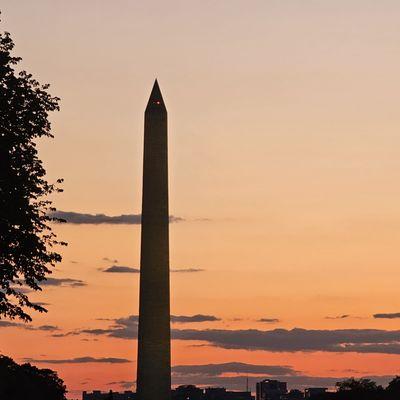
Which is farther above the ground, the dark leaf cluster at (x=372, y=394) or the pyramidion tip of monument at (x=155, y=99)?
the pyramidion tip of monument at (x=155, y=99)

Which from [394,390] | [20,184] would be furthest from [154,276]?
[394,390]

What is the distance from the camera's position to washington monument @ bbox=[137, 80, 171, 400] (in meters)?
86.2

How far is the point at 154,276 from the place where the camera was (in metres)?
86.6

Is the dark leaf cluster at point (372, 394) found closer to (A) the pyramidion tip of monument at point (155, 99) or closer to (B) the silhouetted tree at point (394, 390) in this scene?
(B) the silhouetted tree at point (394, 390)

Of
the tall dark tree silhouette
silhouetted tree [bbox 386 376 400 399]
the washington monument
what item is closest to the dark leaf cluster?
silhouetted tree [bbox 386 376 400 399]

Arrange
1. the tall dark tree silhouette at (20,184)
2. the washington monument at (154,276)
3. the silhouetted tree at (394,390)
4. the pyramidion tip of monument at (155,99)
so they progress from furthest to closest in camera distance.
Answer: the silhouetted tree at (394,390)
the pyramidion tip of monument at (155,99)
the washington monument at (154,276)
the tall dark tree silhouette at (20,184)

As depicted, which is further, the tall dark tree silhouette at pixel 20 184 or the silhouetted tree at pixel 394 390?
the silhouetted tree at pixel 394 390

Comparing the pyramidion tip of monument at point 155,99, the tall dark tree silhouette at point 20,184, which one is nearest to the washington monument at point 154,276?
the pyramidion tip of monument at point 155,99

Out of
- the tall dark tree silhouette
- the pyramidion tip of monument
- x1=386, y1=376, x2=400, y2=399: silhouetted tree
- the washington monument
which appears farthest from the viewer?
x1=386, y1=376, x2=400, y2=399: silhouetted tree

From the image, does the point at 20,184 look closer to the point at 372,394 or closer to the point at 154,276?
the point at 154,276

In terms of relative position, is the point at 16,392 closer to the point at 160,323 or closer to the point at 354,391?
the point at 160,323

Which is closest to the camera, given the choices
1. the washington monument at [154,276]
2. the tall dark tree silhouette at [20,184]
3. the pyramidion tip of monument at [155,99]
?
the tall dark tree silhouette at [20,184]

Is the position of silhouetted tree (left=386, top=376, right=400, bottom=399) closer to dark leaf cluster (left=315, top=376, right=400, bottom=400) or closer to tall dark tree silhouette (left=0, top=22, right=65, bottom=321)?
dark leaf cluster (left=315, top=376, right=400, bottom=400)

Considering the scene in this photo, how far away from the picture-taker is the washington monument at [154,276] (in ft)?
283
